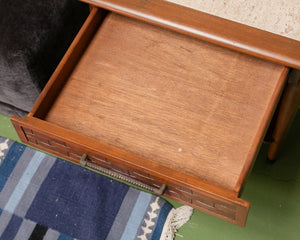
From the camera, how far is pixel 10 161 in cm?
116

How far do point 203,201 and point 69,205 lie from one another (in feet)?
1.59

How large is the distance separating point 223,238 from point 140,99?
459 mm

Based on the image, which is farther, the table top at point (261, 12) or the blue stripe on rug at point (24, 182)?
the blue stripe on rug at point (24, 182)

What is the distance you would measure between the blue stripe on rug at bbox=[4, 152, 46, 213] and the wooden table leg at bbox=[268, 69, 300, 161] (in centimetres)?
59

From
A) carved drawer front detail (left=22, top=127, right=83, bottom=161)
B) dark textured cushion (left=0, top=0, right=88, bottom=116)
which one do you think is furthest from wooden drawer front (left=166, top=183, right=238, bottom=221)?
dark textured cushion (left=0, top=0, right=88, bottom=116)

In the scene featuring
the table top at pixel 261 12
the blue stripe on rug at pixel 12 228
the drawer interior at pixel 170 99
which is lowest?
the blue stripe on rug at pixel 12 228

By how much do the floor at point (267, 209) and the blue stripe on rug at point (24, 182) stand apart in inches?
14.8

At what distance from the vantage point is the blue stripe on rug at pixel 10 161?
1146 millimetres

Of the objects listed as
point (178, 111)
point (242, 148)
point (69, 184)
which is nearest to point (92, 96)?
point (178, 111)

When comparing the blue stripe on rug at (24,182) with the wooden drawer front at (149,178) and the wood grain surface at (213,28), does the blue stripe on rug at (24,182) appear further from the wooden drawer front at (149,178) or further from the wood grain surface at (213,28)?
the wood grain surface at (213,28)

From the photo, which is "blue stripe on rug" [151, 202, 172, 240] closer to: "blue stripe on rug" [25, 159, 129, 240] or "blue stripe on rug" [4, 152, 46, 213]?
"blue stripe on rug" [25, 159, 129, 240]

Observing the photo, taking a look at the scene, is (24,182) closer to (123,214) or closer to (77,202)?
(77,202)

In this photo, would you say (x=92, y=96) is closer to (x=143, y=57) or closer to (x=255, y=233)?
(x=143, y=57)

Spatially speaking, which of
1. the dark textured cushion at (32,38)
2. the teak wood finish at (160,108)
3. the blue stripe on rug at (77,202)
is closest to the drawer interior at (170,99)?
the teak wood finish at (160,108)
